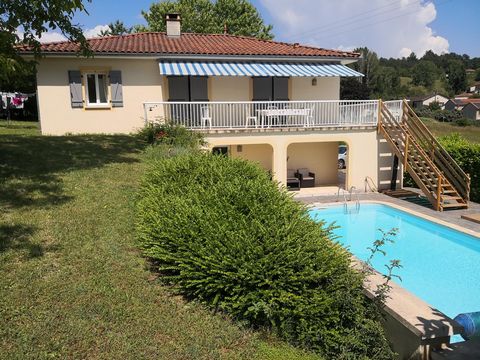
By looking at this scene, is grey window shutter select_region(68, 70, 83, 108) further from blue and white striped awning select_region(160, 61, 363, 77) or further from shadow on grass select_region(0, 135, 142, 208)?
blue and white striped awning select_region(160, 61, 363, 77)

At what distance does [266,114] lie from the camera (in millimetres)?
21250

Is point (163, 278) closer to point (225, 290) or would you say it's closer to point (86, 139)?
point (225, 290)

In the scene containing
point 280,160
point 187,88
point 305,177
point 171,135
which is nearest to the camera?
point 171,135

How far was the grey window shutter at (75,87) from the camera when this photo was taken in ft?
68.7

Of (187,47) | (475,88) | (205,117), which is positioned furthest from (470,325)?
(475,88)

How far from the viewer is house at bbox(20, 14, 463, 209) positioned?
21.0 meters

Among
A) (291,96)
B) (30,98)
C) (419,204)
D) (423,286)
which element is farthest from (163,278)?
(30,98)

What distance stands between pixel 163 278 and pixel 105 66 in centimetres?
1775

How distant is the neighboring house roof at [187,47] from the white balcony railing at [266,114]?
2.98 m

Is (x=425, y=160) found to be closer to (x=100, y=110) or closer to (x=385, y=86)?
(x=100, y=110)

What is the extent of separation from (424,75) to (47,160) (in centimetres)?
16240

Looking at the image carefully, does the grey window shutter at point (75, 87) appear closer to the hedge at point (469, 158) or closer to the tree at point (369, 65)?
the hedge at point (469, 158)

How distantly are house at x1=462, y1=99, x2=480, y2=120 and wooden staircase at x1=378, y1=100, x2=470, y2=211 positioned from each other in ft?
328

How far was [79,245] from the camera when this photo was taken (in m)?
7.67
